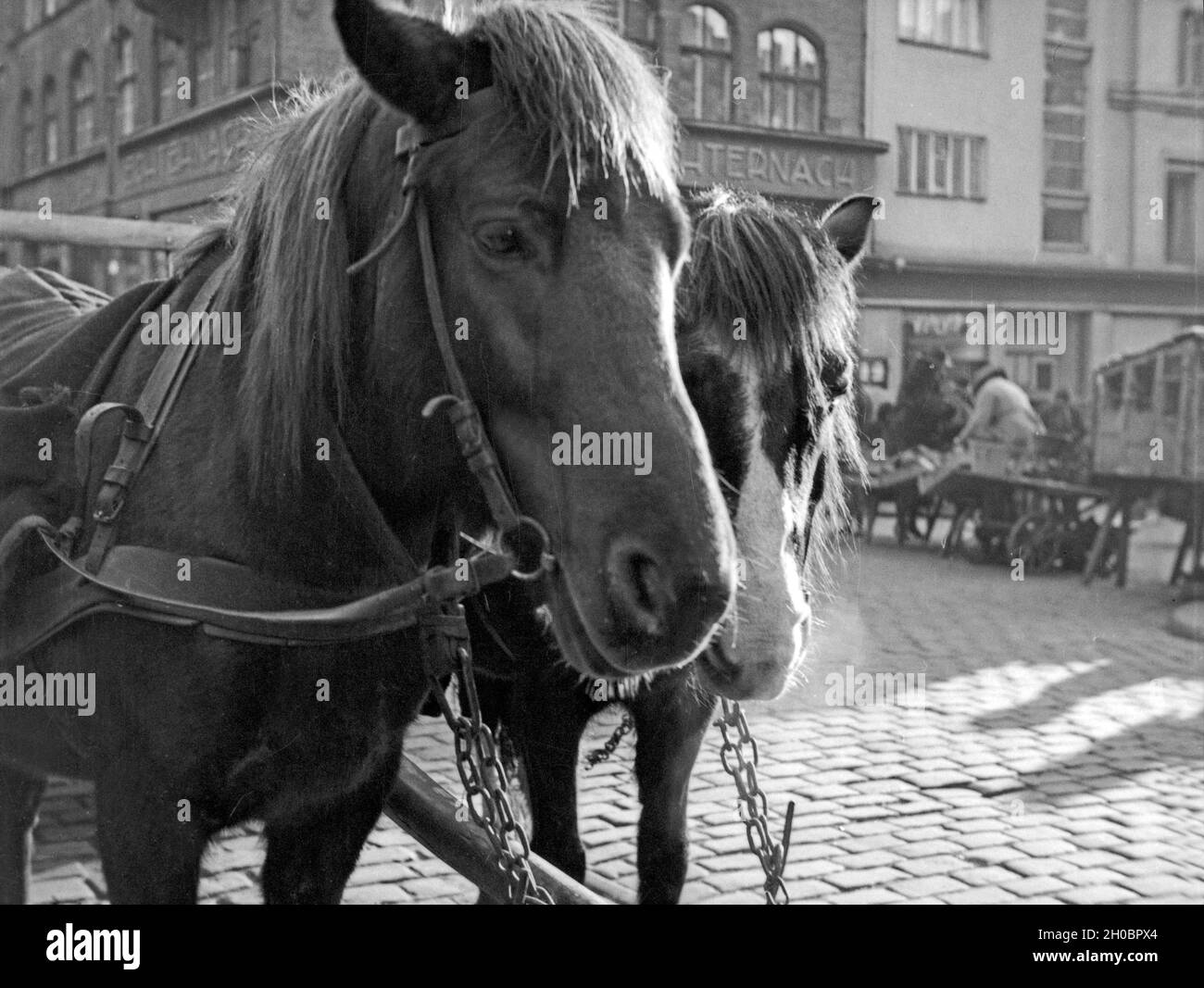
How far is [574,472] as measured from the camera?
60.9 inches

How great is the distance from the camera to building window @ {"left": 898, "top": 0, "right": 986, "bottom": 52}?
4773 mm

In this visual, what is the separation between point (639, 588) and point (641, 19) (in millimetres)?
3669

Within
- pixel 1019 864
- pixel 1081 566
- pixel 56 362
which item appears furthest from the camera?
pixel 1081 566

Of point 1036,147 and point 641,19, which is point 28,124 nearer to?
point 641,19

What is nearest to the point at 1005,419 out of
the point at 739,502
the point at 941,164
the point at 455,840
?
the point at 941,164

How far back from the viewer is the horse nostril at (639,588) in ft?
4.80

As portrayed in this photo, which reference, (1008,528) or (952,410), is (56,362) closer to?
(1008,528)

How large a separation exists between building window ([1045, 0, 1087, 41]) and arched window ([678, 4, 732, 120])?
1493 mm

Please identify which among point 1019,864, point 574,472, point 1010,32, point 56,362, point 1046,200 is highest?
point 1010,32

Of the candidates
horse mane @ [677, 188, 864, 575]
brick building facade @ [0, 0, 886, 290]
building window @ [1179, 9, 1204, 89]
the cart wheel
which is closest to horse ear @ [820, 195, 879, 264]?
horse mane @ [677, 188, 864, 575]

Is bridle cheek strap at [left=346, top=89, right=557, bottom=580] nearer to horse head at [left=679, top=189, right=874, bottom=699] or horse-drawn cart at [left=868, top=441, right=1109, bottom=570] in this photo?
horse head at [left=679, top=189, right=874, bottom=699]

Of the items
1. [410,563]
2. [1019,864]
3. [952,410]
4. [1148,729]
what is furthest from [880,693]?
[952,410]

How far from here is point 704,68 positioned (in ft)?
15.4

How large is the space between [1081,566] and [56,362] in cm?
1123
